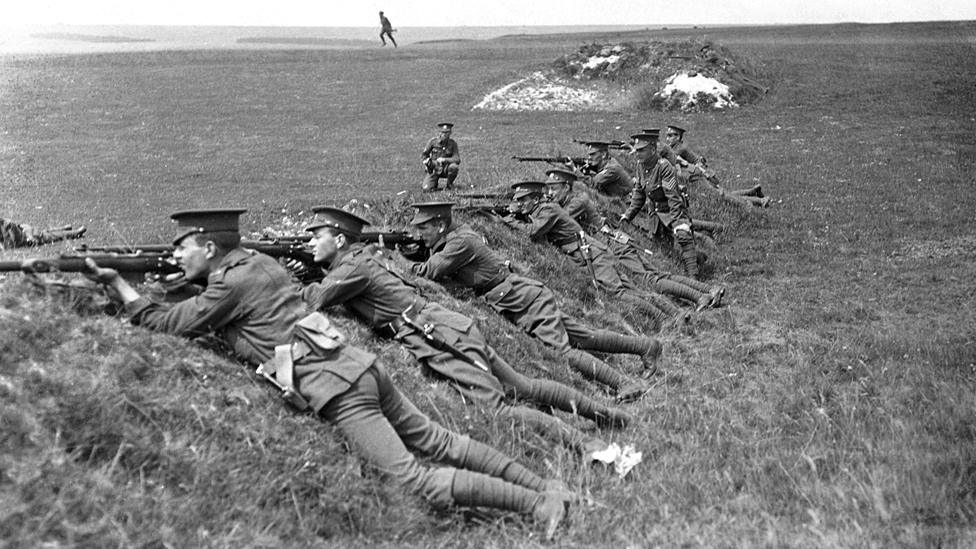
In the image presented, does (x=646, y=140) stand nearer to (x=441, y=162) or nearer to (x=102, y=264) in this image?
(x=441, y=162)

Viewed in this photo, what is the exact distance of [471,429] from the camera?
6.74m

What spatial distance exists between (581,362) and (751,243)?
26.6ft

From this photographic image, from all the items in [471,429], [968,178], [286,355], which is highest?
[286,355]

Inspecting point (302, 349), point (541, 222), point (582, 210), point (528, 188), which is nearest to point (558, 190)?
point (582, 210)

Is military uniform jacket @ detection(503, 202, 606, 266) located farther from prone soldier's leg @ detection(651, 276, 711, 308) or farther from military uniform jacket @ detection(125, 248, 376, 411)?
military uniform jacket @ detection(125, 248, 376, 411)

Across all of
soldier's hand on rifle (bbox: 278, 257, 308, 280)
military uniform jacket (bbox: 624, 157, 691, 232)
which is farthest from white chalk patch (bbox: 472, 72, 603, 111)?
soldier's hand on rifle (bbox: 278, 257, 308, 280)

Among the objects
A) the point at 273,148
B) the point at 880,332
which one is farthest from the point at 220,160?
the point at 880,332

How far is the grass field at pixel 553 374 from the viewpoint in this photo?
5016mm

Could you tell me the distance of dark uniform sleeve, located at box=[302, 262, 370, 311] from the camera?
23.1 feet

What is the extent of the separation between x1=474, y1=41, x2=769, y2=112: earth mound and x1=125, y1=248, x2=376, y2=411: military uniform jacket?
26.2 metres

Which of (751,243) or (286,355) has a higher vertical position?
(286,355)

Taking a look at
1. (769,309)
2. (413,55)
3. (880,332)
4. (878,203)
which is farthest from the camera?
(413,55)

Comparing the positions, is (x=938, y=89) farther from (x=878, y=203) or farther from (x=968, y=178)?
(x=878, y=203)

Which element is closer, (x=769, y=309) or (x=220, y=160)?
(x=769, y=309)
